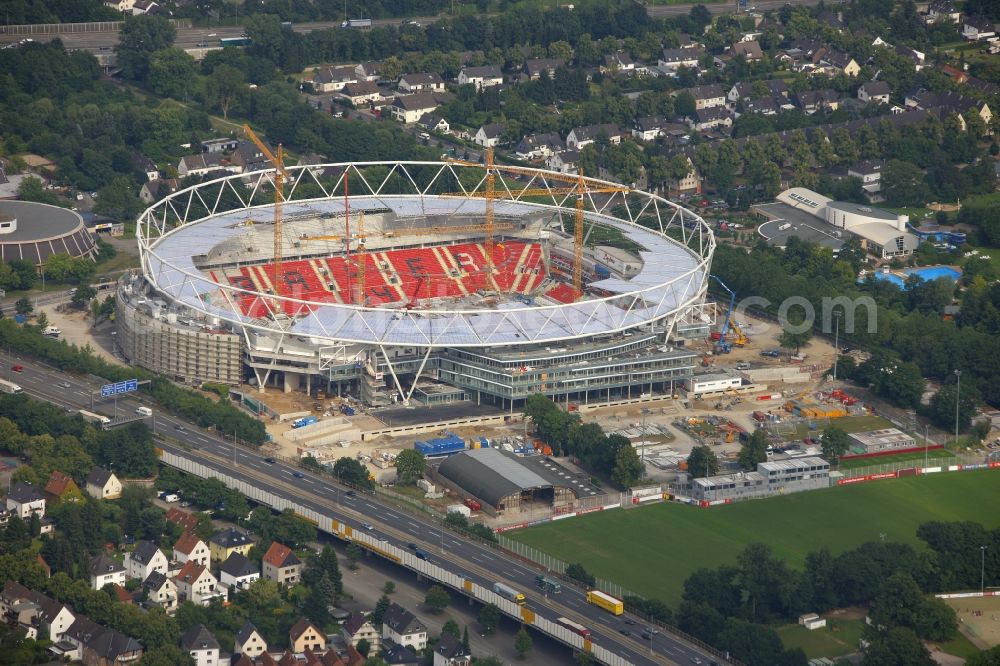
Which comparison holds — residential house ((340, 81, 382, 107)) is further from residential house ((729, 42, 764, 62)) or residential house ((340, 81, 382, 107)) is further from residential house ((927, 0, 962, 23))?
residential house ((927, 0, 962, 23))

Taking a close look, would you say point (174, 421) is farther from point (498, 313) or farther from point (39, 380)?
point (498, 313)

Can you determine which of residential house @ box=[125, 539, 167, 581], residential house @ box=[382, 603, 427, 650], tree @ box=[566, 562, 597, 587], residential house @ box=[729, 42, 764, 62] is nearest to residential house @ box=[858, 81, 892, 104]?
residential house @ box=[729, 42, 764, 62]

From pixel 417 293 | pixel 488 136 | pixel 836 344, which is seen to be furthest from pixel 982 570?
pixel 488 136

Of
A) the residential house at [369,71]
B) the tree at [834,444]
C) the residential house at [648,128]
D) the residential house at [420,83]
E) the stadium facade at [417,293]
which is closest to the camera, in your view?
the tree at [834,444]

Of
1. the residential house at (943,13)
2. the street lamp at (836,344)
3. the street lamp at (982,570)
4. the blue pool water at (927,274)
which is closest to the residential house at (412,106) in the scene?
the blue pool water at (927,274)

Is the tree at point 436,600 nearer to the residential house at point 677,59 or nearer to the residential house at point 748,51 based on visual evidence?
the residential house at point 677,59

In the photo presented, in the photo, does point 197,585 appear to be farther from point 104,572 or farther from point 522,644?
point 522,644

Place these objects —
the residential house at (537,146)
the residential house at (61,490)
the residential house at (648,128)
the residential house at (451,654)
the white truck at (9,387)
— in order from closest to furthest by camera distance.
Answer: the residential house at (451,654), the residential house at (61,490), the white truck at (9,387), the residential house at (537,146), the residential house at (648,128)
